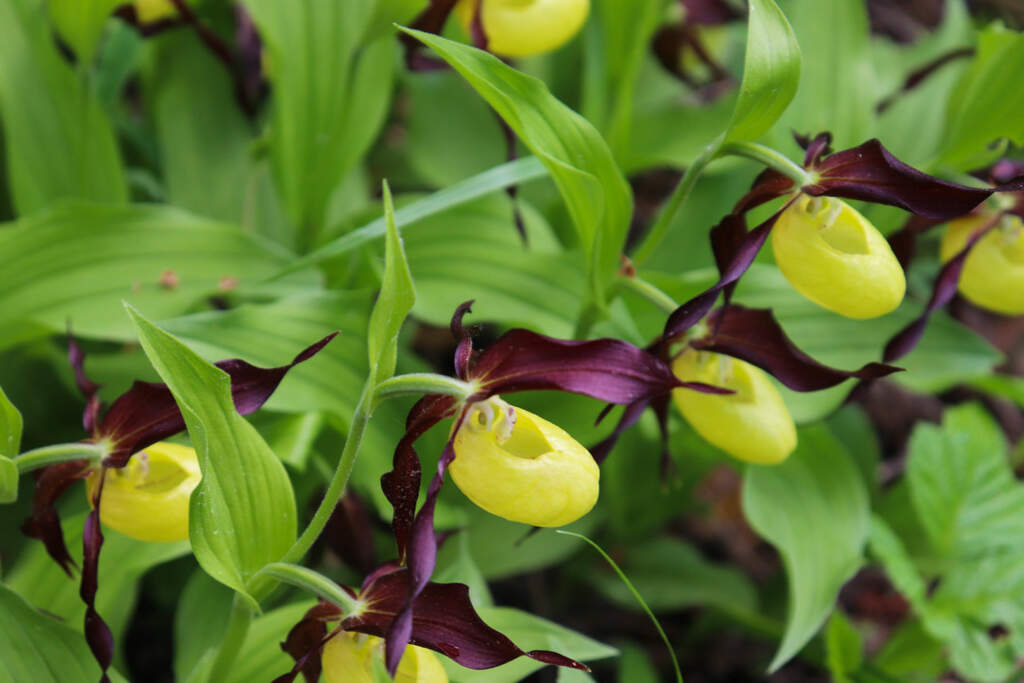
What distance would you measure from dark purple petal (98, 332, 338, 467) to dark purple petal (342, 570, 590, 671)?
A: 0.75 feet

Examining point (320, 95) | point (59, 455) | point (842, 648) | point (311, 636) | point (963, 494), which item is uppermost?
point (320, 95)

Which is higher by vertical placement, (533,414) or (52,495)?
→ (533,414)

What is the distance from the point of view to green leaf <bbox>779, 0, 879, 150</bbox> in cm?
150

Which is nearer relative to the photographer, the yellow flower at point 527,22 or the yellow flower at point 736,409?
the yellow flower at point 736,409

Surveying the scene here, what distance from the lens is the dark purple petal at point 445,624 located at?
0.80 metres

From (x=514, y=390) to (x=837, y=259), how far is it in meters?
0.42

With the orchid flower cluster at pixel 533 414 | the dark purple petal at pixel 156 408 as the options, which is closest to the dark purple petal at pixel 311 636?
the orchid flower cluster at pixel 533 414

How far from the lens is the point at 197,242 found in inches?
52.1

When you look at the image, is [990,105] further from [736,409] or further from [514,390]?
[514,390]

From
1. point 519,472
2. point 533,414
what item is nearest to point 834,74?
point 533,414

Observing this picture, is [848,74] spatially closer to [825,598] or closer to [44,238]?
[825,598]

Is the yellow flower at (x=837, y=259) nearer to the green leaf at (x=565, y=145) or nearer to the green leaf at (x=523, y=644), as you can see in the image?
the green leaf at (x=565, y=145)

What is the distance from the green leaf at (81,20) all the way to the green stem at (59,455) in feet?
2.53

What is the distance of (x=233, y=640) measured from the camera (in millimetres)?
913
